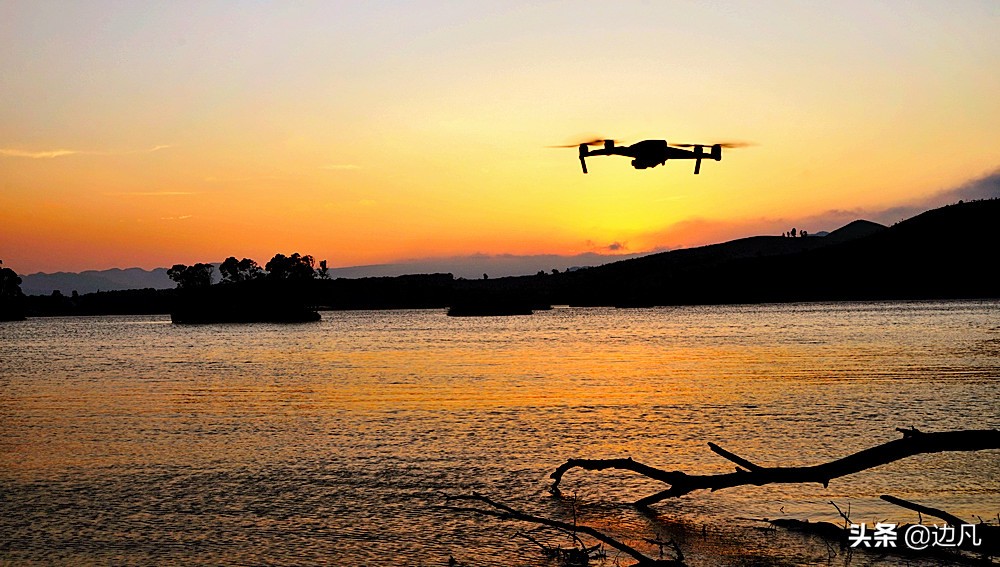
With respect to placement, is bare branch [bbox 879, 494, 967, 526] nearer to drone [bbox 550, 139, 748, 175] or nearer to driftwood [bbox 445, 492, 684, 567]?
driftwood [bbox 445, 492, 684, 567]

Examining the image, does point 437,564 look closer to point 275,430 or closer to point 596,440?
point 596,440

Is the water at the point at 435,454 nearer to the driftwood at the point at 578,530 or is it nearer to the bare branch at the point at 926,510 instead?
the driftwood at the point at 578,530

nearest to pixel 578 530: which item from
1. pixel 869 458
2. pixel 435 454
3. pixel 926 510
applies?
pixel 869 458

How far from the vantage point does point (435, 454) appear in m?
22.1

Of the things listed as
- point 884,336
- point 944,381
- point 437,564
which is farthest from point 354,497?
point 884,336

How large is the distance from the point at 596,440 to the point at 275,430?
1038 centimetres

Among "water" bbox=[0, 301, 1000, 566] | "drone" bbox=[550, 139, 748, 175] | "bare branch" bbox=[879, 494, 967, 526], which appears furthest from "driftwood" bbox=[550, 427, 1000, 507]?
"drone" bbox=[550, 139, 748, 175]

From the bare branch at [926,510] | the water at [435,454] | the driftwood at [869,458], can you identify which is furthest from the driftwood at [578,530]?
the bare branch at [926,510]

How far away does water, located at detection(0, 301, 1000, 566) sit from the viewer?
1445cm

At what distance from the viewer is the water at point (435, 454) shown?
14.4 meters

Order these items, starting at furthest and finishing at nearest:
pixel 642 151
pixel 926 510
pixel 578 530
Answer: pixel 642 151 → pixel 578 530 → pixel 926 510

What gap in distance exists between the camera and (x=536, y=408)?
32.1 meters

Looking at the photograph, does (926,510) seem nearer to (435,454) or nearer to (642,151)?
(642,151)

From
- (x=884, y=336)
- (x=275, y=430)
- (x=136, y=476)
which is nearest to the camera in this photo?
(x=136, y=476)
